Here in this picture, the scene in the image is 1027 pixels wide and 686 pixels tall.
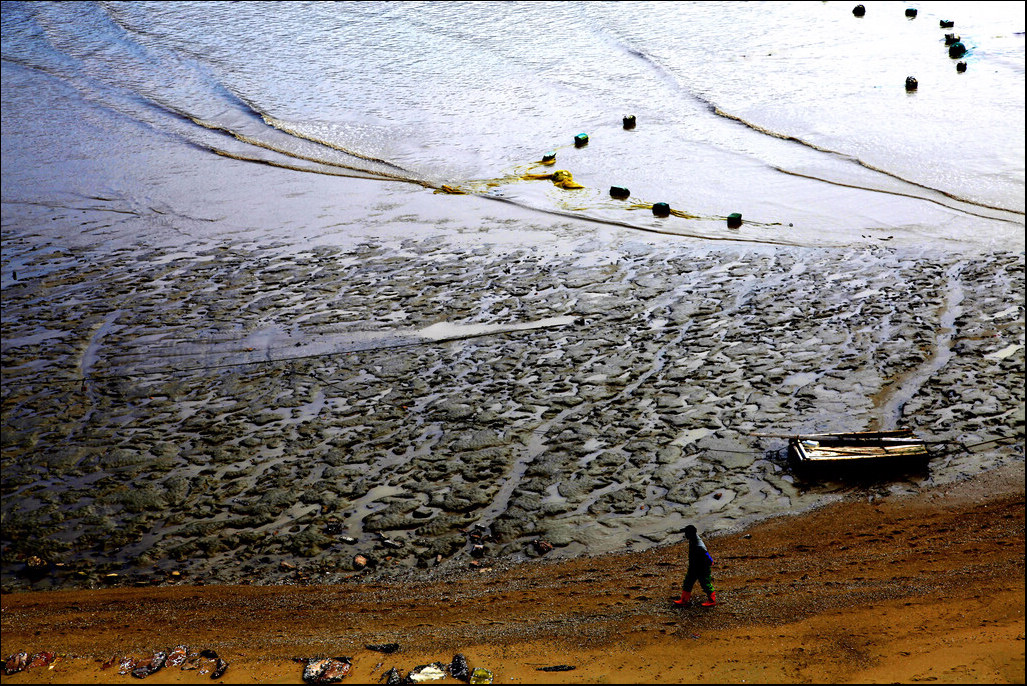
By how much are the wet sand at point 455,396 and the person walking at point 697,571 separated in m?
1.22

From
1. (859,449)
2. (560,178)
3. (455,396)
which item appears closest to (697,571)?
(859,449)

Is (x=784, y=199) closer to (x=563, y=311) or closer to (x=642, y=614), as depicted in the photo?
(x=563, y=311)

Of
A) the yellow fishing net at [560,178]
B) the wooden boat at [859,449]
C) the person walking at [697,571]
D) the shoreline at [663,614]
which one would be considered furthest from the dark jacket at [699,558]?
the yellow fishing net at [560,178]

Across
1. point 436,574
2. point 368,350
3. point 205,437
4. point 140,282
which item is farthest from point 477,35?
point 436,574

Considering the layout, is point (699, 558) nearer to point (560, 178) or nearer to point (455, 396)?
point (455, 396)

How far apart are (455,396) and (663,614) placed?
17.0 ft

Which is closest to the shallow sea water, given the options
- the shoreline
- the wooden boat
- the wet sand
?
the wet sand

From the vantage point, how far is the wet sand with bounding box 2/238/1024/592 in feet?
34.5

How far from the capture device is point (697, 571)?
342 inches

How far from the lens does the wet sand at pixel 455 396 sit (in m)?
10.5

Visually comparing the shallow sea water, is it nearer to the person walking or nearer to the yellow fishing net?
the yellow fishing net

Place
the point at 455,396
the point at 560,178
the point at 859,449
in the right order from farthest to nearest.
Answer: the point at 560,178, the point at 455,396, the point at 859,449

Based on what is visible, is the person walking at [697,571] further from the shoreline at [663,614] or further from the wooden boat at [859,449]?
the wooden boat at [859,449]

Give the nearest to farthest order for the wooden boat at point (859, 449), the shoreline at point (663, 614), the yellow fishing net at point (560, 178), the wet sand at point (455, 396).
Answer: the shoreline at point (663, 614) < the wet sand at point (455, 396) < the wooden boat at point (859, 449) < the yellow fishing net at point (560, 178)
